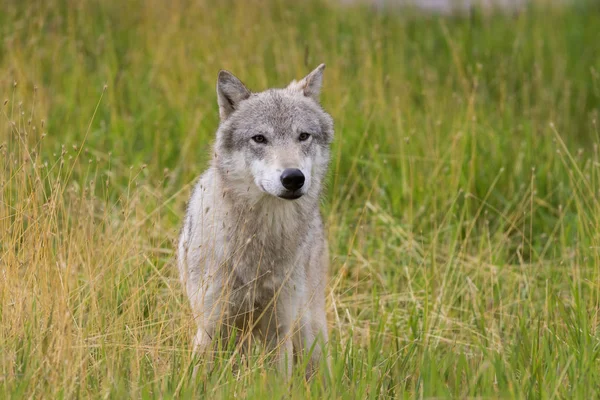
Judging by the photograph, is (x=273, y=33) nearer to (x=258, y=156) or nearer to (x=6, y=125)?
(x=6, y=125)

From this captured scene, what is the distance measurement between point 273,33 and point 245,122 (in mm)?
4109

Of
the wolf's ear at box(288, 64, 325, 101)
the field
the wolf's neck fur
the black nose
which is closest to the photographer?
the field

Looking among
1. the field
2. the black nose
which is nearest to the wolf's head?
the black nose

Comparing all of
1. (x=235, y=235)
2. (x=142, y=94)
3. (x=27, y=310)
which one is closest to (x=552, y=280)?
(x=235, y=235)

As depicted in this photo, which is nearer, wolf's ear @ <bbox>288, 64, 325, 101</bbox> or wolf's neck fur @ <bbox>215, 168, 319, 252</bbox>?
wolf's neck fur @ <bbox>215, 168, 319, 252</bbox>

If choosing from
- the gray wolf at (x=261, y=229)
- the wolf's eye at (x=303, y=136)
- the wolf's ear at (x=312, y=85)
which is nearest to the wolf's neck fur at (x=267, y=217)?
the gray wolf at (x=261, y=229)

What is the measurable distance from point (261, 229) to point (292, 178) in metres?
0.55

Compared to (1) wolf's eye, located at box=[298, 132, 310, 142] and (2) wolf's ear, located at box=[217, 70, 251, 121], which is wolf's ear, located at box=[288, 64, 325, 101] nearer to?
(2) wolf's ear, located at box=[217, 70, 251, 121]

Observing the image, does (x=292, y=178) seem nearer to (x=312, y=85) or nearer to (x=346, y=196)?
(x=312, y=85)

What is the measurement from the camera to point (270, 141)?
445cm

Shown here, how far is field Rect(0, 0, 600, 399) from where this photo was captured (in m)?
3.71

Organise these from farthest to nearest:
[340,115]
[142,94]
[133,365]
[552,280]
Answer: [142,94] < [340,115] < [552,280] < [133,365]

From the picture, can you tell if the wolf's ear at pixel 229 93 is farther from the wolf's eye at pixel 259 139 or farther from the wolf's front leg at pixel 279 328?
the wolf's front leg at pixel 279 328

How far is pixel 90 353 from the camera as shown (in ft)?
11.9
